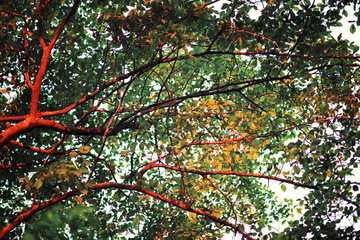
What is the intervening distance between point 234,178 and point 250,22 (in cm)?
748

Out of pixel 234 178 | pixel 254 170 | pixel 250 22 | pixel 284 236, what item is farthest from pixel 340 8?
pixel 254 170

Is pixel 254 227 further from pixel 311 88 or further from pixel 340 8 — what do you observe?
pixel 340 8

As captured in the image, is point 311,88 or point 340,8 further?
point 311,88

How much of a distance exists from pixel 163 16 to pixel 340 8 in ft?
10.2

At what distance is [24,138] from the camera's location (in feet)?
24.8

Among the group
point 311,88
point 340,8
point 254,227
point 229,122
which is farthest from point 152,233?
point 340,8

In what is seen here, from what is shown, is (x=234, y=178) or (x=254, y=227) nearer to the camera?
(x=254, y=227)

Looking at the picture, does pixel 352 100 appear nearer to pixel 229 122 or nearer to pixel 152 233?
pixel 229 122

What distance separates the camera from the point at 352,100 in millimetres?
4781

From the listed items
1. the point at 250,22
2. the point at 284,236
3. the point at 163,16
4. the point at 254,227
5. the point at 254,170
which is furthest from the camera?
the point at 254,170

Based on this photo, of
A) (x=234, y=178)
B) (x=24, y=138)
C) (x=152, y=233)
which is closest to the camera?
(x=152, y=233)

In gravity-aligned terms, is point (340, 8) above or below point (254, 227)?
above

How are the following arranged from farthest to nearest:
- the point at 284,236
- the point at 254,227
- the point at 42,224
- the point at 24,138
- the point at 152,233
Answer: the point at 24,138 < the point at 152,233 < the point at 254,227 < the point at 284,236 < the point at 42,224

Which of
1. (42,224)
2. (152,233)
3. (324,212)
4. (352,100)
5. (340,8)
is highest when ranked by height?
(340,8)
